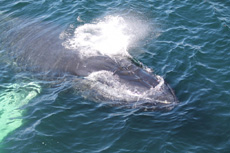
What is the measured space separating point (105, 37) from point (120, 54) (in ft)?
8.54

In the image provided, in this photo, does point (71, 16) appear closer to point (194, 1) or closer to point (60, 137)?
point (194, 1)

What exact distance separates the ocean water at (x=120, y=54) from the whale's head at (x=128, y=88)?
1.06 feet

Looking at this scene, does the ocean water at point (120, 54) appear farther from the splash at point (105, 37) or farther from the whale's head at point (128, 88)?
the whale's head at point (128, 88)

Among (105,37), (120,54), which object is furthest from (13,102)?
(105,37)

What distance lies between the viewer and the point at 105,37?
17969mm

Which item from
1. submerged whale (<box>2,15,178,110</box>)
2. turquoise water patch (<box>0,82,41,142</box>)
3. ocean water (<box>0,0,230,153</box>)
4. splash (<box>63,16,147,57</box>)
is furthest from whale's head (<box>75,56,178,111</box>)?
turquoise water patch (<box>0,82,41,142</box>)

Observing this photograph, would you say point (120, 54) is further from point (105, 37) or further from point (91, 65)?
point (105, 37)

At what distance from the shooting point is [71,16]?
20781mm

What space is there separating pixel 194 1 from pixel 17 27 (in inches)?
496

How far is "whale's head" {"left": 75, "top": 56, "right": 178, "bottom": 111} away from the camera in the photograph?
12.8 metres

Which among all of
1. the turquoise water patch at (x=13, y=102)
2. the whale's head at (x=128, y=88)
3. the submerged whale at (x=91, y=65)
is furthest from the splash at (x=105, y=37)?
the turquoise water patch at (x=13, y=102)

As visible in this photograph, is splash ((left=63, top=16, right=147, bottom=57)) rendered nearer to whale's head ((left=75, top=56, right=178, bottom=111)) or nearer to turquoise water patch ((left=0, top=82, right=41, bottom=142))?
whale's head ((left=75, top=56, right=178, bottom=111))

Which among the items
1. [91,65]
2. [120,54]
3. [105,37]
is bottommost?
[120,54]

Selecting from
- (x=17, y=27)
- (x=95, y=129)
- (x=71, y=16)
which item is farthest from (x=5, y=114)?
(x=71, y=16)
